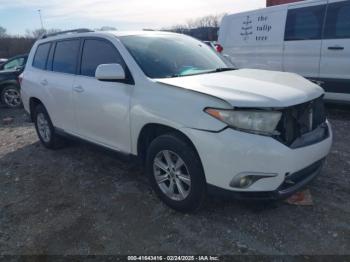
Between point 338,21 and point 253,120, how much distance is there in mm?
4273

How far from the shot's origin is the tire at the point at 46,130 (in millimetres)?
5293

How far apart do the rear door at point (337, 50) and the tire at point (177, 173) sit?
4120 mm

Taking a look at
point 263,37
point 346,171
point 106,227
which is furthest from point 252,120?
point 263,37

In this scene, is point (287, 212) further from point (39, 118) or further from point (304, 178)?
point (39, 118)

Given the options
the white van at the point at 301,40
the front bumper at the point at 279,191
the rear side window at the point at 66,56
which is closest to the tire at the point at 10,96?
the rear side window at the point at 66,56

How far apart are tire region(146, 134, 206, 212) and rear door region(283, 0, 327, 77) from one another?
14.1 feet

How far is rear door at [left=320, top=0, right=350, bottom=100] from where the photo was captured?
5755 mm

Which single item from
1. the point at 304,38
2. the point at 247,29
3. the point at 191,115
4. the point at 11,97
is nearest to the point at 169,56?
the point at 191,115

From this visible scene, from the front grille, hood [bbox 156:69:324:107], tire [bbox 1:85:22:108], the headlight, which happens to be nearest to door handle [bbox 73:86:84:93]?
hood [bbox 156:69:324:107]

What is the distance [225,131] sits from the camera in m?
2.67

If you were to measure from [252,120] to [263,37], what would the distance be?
5.10 metres

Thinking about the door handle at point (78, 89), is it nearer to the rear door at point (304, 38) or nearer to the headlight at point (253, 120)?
the headlight at point (253, 120)

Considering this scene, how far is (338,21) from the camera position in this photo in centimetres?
584

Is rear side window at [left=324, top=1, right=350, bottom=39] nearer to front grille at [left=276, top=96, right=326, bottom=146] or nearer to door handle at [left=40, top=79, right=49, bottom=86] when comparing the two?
front grille at [left=276, top=96, right=326, bottom=146]
